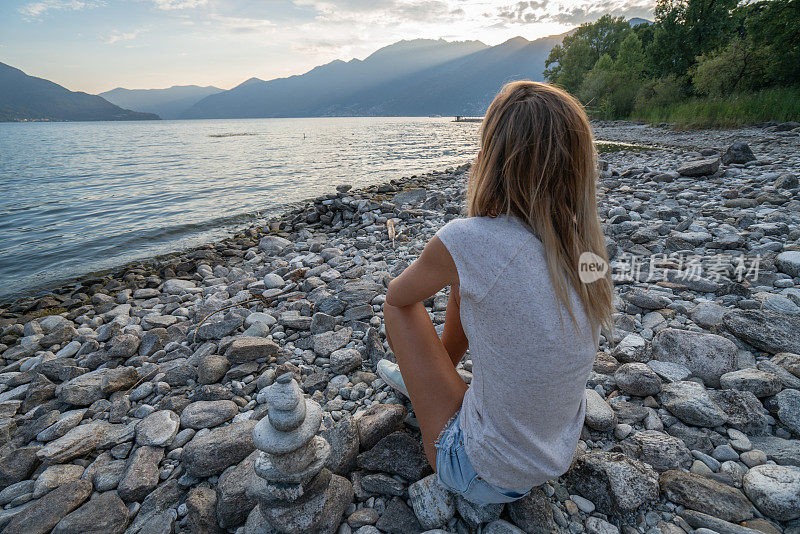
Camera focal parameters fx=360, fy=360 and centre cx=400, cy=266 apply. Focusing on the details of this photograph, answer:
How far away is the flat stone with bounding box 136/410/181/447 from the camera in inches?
103

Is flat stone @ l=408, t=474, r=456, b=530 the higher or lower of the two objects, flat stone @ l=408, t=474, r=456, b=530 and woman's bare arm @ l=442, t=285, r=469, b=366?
the lower

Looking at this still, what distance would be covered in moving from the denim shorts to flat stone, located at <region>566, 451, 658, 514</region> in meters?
0.39

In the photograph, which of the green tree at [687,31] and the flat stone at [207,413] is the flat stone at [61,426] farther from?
the green tree at [687,31]

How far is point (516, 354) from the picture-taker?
1468mm

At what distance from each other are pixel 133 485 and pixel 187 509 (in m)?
0.51

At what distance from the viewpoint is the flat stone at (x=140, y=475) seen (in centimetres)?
225

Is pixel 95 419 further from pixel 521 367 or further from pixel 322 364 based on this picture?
pixel 521 367

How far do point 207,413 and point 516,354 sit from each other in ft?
8.41

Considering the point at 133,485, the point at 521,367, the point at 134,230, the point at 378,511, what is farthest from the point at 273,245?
the point at 521,367

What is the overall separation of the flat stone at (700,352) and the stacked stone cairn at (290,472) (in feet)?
8.98

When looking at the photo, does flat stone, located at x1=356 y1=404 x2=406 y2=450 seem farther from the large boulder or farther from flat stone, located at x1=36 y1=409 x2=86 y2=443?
the large boulder

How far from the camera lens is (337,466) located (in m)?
2.21

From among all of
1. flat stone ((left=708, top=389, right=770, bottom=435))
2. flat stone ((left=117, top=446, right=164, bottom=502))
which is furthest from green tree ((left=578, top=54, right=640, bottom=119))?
flat stone ((left=117, top=446, right=164, bottom=502))

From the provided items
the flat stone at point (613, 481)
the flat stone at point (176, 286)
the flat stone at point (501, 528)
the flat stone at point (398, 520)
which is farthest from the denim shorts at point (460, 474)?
the flat stone at point (176, 286)
